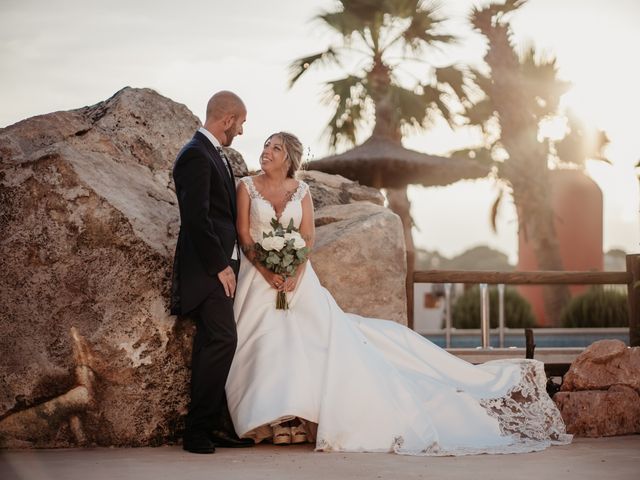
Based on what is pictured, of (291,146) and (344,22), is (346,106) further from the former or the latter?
(291,146)

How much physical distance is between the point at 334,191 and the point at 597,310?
11774 millimetres

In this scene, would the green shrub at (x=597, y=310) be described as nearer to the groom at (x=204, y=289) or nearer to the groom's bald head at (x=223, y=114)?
the groom's bald head at (x=223, y=114)

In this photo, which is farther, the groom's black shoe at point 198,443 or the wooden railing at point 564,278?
the wooden railing at point 564,278

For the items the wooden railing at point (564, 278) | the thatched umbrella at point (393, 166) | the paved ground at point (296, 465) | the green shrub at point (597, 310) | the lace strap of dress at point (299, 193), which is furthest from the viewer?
the green shrub at point (597, 310)

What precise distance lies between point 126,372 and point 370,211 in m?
2.82

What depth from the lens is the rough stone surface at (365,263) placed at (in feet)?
24.0

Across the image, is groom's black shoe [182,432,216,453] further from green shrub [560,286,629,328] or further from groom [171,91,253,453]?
→ green shrub [560,286,629,328]

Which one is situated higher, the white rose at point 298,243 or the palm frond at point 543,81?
the palm frond at point 543,81

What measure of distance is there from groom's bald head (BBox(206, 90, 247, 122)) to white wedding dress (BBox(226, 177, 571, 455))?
615 millimetres

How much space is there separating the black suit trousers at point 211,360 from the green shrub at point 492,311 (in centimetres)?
1403

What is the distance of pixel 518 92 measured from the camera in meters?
21.5

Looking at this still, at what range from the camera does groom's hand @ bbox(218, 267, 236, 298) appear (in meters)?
5.70

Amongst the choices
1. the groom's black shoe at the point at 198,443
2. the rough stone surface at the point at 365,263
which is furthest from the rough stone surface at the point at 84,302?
the rough stone surface at the point at 365,263

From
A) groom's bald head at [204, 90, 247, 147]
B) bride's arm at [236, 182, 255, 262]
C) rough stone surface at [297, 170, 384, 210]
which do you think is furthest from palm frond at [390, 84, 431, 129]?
groom's bald head at [204, 90, 247, 147]
